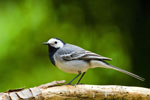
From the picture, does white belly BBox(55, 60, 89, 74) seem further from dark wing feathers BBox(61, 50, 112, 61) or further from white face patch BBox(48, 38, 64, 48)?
white face patch BBox(48, 38, 64, 48)

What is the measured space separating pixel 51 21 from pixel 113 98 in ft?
5.60

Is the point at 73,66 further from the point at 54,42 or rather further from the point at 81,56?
the point at 54,42

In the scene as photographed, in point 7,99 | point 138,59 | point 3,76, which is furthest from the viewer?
point 138,59

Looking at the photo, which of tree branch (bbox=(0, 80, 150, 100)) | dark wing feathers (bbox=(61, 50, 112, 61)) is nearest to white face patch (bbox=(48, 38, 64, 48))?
dark wing feathers (bbox=(61, 50, 112, 61))

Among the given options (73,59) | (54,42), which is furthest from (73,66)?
(54,42)

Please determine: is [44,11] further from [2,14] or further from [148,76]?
[148,76]

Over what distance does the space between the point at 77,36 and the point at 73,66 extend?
1207mm

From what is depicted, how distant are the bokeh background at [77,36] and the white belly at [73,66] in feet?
2.90

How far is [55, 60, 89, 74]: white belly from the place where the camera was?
2625 mm

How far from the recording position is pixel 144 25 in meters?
3.92

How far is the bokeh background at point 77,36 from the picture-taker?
3555 millimetres

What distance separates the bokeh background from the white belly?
2.90 ft

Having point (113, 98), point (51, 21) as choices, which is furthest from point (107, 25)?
point (113, 98)

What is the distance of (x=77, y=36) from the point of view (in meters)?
3.81
